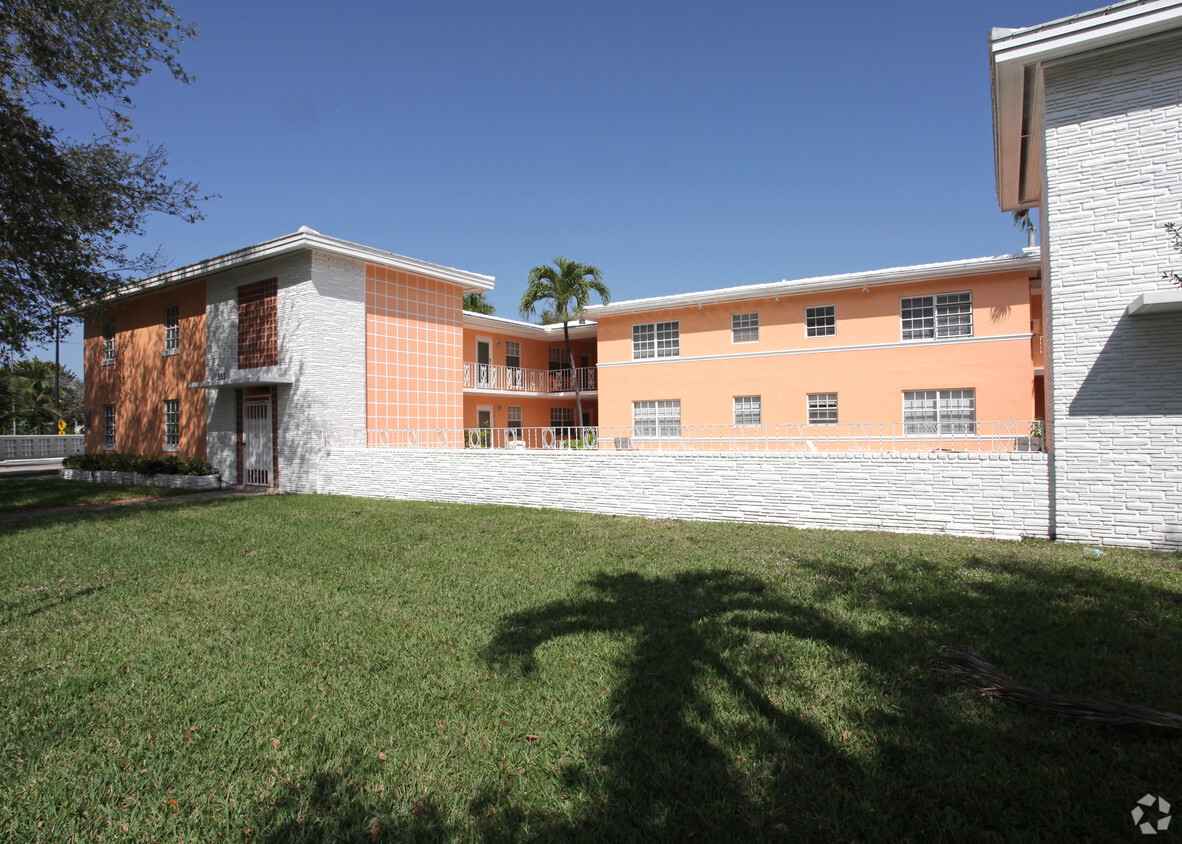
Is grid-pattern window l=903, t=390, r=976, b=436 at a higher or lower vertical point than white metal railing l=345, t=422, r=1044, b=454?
higher

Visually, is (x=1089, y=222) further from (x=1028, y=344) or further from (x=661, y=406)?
(x=661, y=406)

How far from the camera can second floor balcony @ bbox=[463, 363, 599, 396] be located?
2241 cm

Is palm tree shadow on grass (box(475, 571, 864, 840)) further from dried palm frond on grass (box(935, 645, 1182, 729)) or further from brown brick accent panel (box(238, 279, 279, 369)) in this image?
brown brick accent panel (box(238, 279, 279, 369))

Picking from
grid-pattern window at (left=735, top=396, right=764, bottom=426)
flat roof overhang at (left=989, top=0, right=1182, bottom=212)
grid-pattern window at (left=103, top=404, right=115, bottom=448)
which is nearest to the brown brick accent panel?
grid-pattern window at (left=103, top=404, right=115, bottom=448)

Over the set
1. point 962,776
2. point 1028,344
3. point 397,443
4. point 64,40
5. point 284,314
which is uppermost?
point 64,40

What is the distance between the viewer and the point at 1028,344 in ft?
53.0

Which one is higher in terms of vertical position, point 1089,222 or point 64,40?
point 64,40

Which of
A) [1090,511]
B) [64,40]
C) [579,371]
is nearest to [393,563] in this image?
[1090,511]

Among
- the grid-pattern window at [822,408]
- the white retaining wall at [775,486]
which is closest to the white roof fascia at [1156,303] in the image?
the white retaining wall at [775,486]

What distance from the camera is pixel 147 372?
2025cm

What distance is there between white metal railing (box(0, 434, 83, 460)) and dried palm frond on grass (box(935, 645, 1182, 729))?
42.7 m

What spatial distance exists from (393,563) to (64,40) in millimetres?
12948

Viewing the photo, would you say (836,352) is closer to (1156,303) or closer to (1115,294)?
(1115,294)

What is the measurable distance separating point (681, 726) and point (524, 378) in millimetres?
22233
